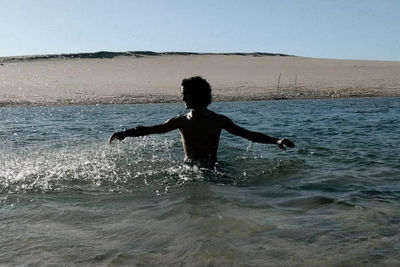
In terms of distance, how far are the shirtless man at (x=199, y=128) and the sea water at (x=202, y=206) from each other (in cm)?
24

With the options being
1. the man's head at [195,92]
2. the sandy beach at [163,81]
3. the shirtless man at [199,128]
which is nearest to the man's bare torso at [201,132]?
the shirtless man at [199,128]

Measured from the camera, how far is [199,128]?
597 centimetres

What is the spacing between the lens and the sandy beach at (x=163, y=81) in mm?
25234

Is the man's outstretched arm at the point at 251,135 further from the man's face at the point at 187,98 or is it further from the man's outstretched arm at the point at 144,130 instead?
the man's outstretched arm at the point at 144,130

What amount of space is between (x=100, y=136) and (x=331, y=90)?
58.9ft

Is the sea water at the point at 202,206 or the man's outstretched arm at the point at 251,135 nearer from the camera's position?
the sea water at the point at 202,206

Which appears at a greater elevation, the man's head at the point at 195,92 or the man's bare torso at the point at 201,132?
the man's head at the point at 195,92

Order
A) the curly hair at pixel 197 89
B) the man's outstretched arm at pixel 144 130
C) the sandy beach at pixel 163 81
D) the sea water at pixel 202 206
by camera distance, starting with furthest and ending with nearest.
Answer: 1. the sandy beach at pixel 163 81
2. the curly hair at pixel 197 89
3. the man's outstretched arm at pixel 144 130
4. the sea water at pixel 202 206

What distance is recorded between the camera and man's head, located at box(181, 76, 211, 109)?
224 inches

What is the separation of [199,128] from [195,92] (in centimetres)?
50

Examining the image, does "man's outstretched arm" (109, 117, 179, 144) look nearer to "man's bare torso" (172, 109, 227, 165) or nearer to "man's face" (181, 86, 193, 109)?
"man's bare torso" (172, 109, 227, 165)

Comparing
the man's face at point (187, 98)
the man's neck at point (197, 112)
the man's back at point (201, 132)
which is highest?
the man's face at point (187, 98)

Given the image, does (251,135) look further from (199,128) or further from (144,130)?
(144,130)

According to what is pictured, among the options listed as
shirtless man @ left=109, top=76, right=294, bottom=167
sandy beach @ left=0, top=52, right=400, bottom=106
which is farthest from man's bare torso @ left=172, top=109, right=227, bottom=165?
sandy beach @ left=0, top=52, right=400, bottom=106
